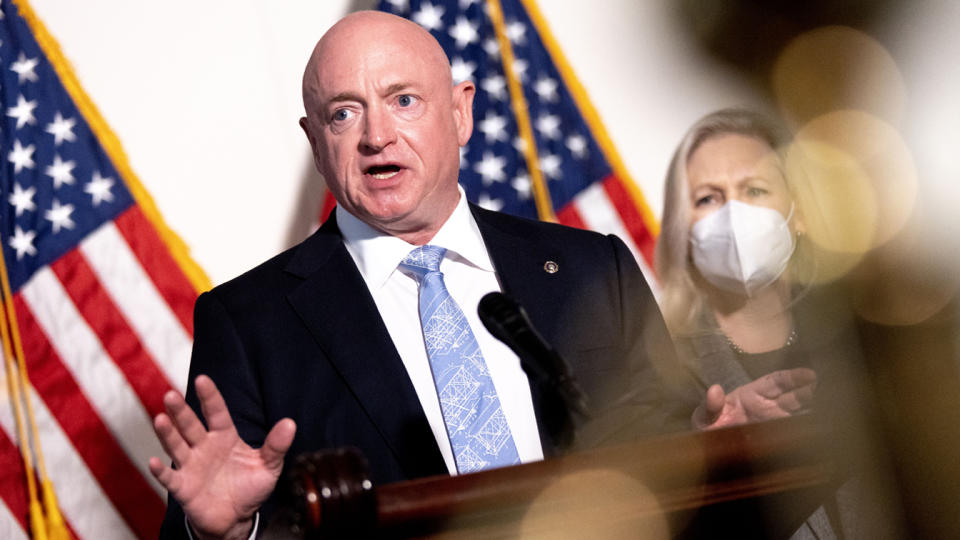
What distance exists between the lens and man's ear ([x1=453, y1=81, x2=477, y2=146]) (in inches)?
75.5

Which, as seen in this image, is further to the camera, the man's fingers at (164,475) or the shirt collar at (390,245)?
the shirt collar at (390,245)

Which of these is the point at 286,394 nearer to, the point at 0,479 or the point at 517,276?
the point at 517,276

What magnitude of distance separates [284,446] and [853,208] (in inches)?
30.8

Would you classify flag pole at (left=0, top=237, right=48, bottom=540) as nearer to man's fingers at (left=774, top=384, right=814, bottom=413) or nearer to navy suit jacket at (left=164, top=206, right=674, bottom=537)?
navy suit jacket at (left=164, top=206, right=674, bottom=537)

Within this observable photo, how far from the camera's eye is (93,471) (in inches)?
100

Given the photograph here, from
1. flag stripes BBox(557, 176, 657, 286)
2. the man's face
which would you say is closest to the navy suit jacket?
the man's face

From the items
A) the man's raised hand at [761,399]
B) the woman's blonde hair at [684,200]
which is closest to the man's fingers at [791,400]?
the man's raised hand at [761,399]

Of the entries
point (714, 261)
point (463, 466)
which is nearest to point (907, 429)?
point (463, 466)

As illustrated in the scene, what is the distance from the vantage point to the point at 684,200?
8.79ft

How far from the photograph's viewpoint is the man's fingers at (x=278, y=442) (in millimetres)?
1163

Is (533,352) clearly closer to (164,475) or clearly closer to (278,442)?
(278,442)

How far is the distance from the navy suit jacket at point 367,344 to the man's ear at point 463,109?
0.51 feet

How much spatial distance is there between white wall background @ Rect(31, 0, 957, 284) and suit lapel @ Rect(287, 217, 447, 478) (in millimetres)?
1056

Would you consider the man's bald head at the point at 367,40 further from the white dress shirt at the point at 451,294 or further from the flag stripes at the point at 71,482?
the flag stripes at the point at 71,482
